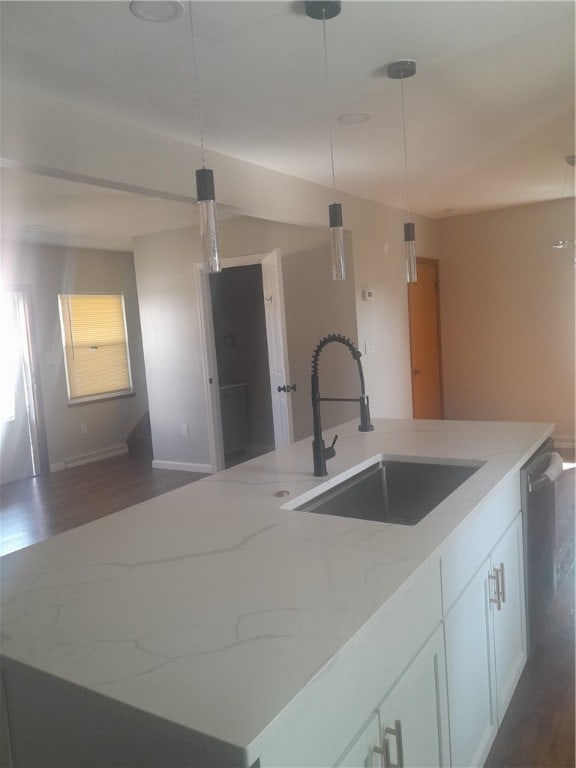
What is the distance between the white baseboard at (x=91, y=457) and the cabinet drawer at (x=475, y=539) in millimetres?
5603

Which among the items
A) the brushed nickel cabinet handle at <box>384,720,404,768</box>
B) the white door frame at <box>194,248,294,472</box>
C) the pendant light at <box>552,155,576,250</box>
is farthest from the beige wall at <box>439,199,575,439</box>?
the brushed nickel cabinet handle at <box>384,720,404,768</box>

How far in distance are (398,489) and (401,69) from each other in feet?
5.67

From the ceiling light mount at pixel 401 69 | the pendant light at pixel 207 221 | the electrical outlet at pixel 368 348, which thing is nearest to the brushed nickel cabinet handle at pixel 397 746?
the pendant light at pixel 207 221

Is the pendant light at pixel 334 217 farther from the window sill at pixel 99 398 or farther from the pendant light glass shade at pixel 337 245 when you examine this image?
the window sill at pixel 99 398

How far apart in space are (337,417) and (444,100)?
107 inches

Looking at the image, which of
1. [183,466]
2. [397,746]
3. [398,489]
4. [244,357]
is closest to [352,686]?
[397,746]

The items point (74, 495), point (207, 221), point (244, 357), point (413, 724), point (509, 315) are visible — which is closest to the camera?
point (413, 724)

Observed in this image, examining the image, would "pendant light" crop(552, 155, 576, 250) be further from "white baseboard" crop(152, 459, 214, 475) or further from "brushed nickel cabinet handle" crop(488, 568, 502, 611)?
"white baseboard" crop(152, 459, 214, 475)

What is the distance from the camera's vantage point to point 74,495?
5.49m

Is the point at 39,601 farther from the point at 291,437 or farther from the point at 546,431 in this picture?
the point at 291,437

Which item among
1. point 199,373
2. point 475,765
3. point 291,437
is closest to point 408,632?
point 475,765

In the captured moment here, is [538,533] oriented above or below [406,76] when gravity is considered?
below

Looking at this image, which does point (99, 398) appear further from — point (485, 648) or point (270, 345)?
point (485, 648)

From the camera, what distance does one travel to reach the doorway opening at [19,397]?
246 inches
